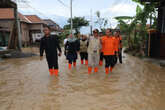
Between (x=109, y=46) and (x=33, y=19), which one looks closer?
(x=109, y=46)

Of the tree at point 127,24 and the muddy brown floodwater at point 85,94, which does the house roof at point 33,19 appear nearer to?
the tree at point 127,24

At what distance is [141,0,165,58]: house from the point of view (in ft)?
27.5

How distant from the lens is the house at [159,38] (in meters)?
8.39

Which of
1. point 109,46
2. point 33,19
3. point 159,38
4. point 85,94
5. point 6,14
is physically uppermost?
point 33,19

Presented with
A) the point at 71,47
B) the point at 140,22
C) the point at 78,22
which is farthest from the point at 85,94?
the point at 78,22

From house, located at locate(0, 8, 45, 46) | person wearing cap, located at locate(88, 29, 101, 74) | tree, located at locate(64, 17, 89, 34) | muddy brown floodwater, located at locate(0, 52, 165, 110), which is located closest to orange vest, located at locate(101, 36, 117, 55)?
person wearing cap, located at locate(88, 29, 101, 74)

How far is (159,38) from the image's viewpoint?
8.53m

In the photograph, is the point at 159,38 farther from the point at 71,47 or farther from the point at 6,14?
the point at 6,14

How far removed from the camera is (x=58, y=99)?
353 centimetres

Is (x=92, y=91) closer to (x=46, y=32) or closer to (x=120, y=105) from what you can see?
(x=120, y=105)

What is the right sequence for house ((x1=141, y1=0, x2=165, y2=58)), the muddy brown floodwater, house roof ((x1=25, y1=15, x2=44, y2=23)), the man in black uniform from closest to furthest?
the muddy brown floodwater
the man in black uniform
house ((x1=141, y1=0, x2=165, y2=58))
house roof ((x1=25, y1=15, x2=44, y2=23))

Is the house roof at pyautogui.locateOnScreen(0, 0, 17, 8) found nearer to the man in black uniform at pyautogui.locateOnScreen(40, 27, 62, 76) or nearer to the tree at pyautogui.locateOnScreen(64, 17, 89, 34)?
the man in black uniform at pyautogui.locateOnScreen(40, 27, 62, 76)

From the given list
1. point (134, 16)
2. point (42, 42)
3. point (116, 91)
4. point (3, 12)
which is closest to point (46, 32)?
point (42, 42)

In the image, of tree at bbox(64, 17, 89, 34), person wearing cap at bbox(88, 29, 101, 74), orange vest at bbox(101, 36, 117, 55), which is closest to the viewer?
orange vest at bbox(101, 36, 117, 55)
